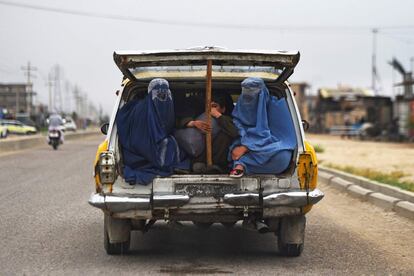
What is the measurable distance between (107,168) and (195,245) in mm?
1771

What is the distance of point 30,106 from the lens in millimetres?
97625

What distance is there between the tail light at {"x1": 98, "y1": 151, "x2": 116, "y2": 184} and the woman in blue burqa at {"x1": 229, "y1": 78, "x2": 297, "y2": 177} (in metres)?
1.08

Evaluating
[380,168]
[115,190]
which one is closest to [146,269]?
[115,190]

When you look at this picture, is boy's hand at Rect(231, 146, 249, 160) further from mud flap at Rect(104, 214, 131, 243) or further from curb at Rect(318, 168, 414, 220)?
curb at Rect(318, 168, 414, 220)

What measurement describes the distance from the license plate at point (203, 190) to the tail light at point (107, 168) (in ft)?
1.93

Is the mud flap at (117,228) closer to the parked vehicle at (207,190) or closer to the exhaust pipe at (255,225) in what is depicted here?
the parked vehicle at (207,190)

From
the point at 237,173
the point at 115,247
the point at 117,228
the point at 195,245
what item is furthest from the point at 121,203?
the point at 195,245

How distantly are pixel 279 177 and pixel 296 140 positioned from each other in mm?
451

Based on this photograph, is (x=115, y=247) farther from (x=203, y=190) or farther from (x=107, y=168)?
(x=203, y=190)

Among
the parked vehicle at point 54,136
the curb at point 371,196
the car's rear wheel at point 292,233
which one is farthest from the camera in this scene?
the parked vehicle at point 54,136

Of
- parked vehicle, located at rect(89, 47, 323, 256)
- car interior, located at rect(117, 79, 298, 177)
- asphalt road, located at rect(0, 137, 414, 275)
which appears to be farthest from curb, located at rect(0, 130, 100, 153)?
parked vehicle, located at rect(89, 47, 323, 256)

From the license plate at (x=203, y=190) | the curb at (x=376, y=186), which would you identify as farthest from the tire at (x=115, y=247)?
the curb at (x=376, y=186)

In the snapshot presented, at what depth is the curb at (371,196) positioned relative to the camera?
394 inches

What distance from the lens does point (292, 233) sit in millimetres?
6727
